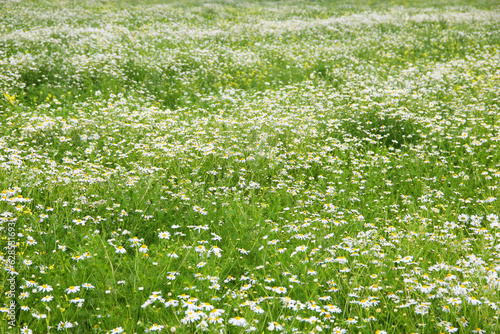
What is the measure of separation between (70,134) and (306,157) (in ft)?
11.8

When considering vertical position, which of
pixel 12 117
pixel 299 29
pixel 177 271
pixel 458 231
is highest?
pixel 299 29

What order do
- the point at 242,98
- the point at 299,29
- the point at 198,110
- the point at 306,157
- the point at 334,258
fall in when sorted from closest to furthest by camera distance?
1. the point at 334,258
2. the point at 306,157
3. the point at 198,110
4. the point at 242,98
5. the point at 299,29

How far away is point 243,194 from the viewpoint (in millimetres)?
5125

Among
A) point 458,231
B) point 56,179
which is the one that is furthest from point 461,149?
point 56,179

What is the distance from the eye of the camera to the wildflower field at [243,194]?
295cm

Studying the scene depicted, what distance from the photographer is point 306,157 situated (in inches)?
237

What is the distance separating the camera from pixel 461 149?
6.29m

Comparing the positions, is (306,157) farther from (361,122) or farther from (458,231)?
(458,231)

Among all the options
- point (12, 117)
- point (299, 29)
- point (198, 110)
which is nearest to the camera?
point (12, 117)

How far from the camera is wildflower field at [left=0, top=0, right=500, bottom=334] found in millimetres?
2951

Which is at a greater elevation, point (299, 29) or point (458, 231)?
point (299, 29)

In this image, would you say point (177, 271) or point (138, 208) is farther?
point (138, 208)

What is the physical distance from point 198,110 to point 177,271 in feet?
17.3

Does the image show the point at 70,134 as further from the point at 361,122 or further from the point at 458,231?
the point at 458,231
